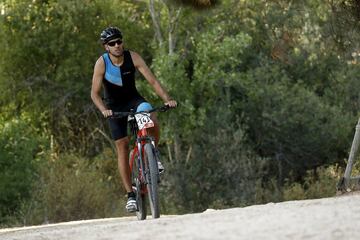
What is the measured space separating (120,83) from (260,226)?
147 inches

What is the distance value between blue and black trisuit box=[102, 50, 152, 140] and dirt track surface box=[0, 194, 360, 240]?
2.23 metres

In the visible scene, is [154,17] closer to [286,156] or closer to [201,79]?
[201,79]

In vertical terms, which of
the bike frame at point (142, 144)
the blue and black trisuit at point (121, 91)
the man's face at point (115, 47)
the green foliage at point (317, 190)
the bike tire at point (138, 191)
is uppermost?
the man's face at point (115, 47)

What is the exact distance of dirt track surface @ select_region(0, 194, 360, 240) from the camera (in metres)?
6.09

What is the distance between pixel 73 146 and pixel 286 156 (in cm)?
686

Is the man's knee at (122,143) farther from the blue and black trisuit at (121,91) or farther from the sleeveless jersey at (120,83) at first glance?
the sleeveless jersey at (120,83)

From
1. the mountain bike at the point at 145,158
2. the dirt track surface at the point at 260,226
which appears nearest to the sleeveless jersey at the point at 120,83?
the mountain bike at the point at 145,158

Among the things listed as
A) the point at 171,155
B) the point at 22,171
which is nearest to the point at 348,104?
the point at 171,155

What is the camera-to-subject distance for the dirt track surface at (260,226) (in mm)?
6094

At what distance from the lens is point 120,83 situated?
9867 millimetres

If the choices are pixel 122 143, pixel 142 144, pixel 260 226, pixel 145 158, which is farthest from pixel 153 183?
pixel 260 226

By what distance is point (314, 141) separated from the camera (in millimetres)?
33875

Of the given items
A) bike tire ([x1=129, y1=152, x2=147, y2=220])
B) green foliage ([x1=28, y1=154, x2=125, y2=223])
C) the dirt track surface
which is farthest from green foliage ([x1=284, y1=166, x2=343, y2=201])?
the dirt track surface

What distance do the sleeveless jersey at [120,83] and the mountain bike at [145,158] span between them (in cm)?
19
